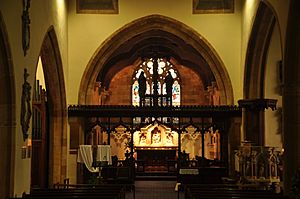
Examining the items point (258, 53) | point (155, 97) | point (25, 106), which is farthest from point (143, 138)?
point (25, 106)

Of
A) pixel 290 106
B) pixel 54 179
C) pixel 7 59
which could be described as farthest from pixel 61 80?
pixel 290 106

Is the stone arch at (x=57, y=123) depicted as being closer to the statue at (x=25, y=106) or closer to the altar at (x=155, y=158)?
the statue at (x=25, y=106)

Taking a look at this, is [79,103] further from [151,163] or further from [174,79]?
[174,79]

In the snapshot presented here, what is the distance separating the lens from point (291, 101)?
11523 millimetres

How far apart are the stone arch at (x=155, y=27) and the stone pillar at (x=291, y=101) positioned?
271 inches

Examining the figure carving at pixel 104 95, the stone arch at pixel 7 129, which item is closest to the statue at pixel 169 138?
the figure carving at pixel 104 95

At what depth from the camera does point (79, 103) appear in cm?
1836

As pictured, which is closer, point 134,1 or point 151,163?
point 134,1

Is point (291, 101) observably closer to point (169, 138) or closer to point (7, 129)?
point (7, 129)

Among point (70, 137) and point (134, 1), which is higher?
point (134, 1)

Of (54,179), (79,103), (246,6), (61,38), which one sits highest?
(246,6)

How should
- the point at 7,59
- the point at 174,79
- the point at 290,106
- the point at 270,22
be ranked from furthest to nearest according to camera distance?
1. the point at 174,79
2. the point at 270,22
3. the point at 290,106
4. the point at 7,59

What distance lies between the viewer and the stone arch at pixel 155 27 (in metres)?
18.4

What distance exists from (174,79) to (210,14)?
10.3 m
